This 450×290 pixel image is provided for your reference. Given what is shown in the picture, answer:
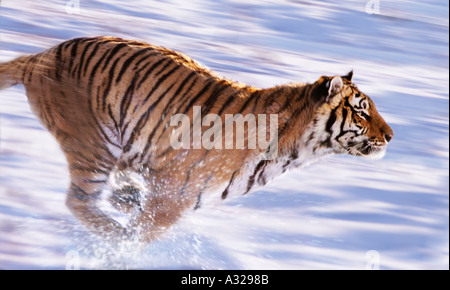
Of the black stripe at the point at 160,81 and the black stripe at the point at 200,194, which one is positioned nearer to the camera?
the black stripe at the point at 200,194

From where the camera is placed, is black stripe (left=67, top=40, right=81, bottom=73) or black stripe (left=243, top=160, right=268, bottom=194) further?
black stripe (left=67, top=40, right=81, bottom=73)

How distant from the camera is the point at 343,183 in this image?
3.93m

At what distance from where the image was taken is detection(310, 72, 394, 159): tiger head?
2.57 metres

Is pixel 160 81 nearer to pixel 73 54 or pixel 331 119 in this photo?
pixel 73 54

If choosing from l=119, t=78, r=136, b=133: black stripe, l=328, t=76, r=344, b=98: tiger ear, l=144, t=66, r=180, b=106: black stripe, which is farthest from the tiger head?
l=119, t=78, r=136, b=133: black stripe

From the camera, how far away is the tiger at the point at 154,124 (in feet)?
8.36

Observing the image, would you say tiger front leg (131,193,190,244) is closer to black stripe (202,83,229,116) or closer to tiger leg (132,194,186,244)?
tiger leg (132,194,186,244)

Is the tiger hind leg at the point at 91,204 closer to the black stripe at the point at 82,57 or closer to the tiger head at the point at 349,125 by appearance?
the black stripe at the point at 82,57

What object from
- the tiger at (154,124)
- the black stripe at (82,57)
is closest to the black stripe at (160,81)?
the tiger at (154,124)

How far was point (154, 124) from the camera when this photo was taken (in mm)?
2643

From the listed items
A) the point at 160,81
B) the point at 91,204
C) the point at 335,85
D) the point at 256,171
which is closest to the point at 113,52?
the point at 160,81

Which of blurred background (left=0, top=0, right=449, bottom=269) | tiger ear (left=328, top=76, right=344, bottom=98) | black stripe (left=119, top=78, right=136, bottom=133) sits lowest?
blurred background (left=0, top=0, right=449, bottom=269)

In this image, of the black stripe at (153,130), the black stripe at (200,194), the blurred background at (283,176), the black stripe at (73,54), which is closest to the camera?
the black stripe at (200,194)

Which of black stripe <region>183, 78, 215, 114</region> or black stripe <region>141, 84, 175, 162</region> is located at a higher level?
black stripe <region>183, 78, 215, 114</region>
